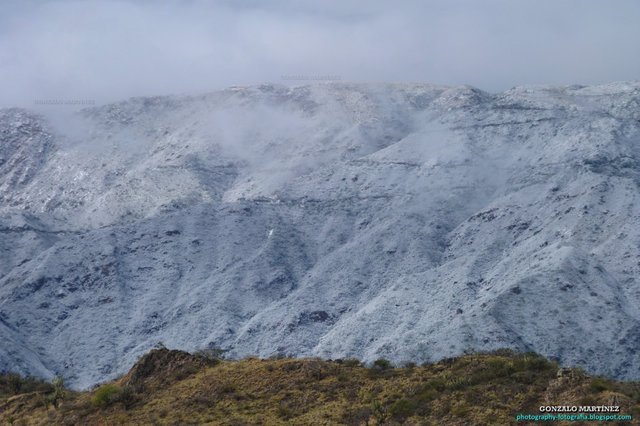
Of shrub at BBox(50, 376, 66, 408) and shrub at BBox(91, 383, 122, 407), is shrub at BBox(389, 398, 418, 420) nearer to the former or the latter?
shrub at BBox(91, 383, 122, 407)

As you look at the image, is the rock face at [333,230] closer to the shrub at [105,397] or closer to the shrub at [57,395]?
the shrub at [57,395]

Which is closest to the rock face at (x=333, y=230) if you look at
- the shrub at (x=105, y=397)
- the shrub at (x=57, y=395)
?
the shrub at (x=57, y=395)

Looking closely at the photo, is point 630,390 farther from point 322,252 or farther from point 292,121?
point 292,121

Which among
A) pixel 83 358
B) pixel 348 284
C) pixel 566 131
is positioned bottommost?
pixel 83 358

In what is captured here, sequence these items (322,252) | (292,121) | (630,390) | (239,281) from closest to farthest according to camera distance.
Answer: (630,390) → (239,281) → (322,252) → (292,121)

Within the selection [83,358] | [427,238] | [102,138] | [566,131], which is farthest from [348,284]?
[102,138]

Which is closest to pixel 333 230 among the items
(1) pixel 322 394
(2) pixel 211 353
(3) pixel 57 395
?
(2) pixel 211 353

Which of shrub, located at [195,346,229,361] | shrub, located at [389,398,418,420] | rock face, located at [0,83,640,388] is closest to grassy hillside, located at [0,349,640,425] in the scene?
shrub, located at [389,398,418,420]
